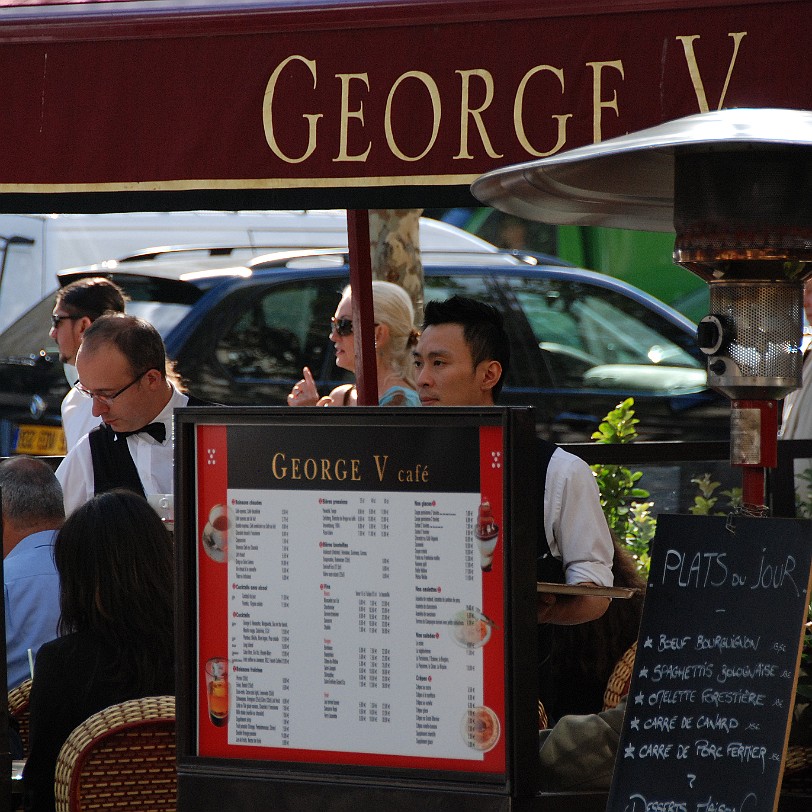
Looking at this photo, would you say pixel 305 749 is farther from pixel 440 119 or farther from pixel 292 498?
pixel 440 119

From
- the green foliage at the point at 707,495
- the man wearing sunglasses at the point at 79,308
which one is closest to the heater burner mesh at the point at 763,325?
the green foliage at the point at 707,495

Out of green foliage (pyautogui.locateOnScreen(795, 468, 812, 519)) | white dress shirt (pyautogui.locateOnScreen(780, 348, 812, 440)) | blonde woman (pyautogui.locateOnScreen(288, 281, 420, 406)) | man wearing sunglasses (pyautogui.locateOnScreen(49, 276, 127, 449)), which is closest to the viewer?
green foliage (pyautogui.locateOnScreen(795, 468, 812, 519))

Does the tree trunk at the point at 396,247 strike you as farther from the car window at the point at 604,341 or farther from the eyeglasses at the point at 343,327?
the car window at the point at 604,341

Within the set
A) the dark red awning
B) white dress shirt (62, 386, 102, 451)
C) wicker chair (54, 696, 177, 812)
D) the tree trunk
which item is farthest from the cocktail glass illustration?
the tree trunk

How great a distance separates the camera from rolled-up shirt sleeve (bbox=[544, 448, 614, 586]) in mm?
3443

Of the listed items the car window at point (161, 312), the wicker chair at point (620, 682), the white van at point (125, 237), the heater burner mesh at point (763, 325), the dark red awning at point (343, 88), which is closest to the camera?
the heater burner mesh at point (763, 325)

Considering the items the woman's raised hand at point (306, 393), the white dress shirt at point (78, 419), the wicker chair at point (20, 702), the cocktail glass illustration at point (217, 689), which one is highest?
the woman's raised hand at point (306, 393)

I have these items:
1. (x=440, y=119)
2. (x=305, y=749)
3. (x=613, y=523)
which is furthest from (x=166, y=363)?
(x=305, y=749)

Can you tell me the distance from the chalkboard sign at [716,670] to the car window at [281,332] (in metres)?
6.50

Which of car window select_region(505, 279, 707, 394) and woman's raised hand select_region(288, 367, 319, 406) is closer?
woman's raised hand select_region(288, 367, 319, 406)

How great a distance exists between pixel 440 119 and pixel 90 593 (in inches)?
53.0

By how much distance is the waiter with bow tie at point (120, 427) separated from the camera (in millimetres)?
4672

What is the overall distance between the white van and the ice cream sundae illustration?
7927 millimetres

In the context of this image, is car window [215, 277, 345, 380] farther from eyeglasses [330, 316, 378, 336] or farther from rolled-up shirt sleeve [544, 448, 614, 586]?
rolled-up shirt sleeve [544, 448, 614, 586]
